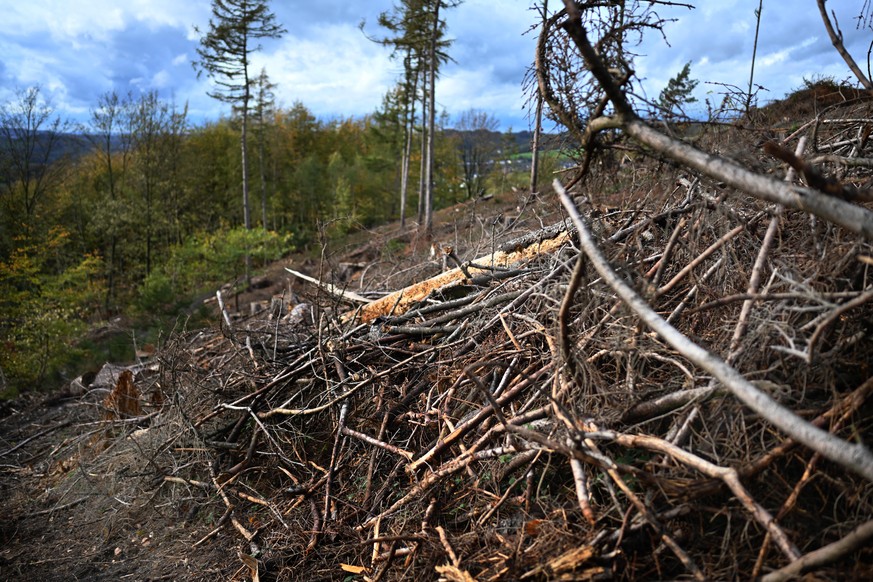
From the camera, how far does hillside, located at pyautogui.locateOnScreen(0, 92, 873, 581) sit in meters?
2.10

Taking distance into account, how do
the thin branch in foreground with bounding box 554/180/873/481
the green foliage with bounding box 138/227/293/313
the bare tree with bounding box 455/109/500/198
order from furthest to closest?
1. the bare tree with bounding box 455/109/500/198
2. the green foliage with bounding box 138/227/293/313
3. the thin branch in foreground with bounding box 554/180/873/481

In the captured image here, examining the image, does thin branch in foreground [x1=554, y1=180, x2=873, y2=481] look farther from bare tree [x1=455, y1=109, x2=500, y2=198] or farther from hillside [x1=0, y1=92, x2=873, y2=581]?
bare tree [x1=455, y1=109, x2=500, y2=198]

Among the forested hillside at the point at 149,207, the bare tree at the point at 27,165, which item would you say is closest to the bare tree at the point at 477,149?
the forested hillside at the point at 149,207

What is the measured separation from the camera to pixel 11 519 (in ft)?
17.2

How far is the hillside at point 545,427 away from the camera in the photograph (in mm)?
2100

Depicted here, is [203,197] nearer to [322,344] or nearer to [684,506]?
[322,344]

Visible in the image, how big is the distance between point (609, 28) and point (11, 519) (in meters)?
7.11

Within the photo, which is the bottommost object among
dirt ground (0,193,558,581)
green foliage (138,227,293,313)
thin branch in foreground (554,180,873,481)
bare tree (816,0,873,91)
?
dirt ground (0,193,558,581)

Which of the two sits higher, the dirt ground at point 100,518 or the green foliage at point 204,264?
the green foliage at point 204,264

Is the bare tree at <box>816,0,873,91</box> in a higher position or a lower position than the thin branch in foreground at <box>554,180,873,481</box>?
higher

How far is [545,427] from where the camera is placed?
2.83m

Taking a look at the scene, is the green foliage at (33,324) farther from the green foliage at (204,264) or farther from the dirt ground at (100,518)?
the dirt ground at (100,518)

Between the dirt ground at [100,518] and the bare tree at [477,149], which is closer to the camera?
the dirt ground at [100,518]

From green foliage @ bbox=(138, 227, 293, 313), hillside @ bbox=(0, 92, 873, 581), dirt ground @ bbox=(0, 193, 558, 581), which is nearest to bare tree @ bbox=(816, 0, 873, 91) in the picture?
hillside @ bbox=(0, 92, 873, 581)
